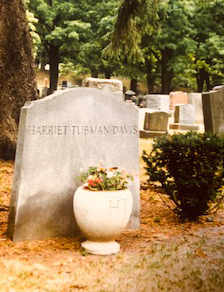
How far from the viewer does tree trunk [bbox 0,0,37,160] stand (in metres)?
9.61

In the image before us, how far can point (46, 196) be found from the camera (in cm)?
554

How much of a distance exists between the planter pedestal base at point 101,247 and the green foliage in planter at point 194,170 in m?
1.61

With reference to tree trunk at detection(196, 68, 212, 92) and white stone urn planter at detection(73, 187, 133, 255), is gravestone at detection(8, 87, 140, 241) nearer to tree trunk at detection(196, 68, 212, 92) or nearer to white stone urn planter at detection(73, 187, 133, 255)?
A: white stone urn planter at detection(73, 187, 133, 255)

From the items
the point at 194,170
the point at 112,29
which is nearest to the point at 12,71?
the point at 194,170

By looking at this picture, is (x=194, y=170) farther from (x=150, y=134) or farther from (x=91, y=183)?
(x=150, y=134)

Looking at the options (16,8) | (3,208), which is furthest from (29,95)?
(3,208)

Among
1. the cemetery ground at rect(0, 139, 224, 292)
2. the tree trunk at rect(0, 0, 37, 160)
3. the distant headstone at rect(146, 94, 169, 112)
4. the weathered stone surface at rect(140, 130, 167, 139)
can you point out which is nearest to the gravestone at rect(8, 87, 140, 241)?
the cemetery ground at rect(0, 139, 224, 292)

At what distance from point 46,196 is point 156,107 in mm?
23086

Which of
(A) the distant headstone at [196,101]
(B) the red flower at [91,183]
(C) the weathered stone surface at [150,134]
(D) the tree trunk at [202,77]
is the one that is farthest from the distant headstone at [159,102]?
(B) the red flower at [91,183]

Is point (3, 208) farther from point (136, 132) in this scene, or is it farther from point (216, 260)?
point (216, 260)

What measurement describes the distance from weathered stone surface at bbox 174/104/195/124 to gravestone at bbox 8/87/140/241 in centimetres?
1503

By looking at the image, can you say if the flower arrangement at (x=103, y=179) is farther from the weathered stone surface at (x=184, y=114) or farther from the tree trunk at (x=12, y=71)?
the weathered stone surface at (x=184, y=114)

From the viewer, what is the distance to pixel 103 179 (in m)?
5.22

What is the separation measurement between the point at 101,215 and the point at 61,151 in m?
1.07
